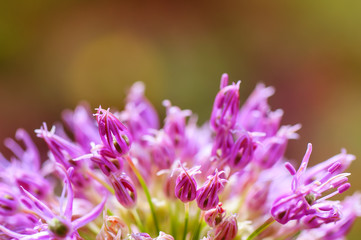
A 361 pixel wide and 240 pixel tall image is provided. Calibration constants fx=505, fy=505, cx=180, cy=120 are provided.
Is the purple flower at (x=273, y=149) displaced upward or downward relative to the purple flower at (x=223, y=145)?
upward

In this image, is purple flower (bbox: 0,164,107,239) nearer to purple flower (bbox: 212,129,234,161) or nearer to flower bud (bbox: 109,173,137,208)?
flower bud (bbox: 109,173,137,208)

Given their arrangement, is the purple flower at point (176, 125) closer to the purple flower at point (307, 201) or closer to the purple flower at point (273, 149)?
the purple flower at point (273, 149)

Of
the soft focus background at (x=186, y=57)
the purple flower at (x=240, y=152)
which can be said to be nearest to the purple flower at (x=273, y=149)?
the purple flower at (x=240, y=152)

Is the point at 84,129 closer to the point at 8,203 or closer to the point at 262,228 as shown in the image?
the point at 8,203

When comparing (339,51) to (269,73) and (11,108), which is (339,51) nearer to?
(269,73)

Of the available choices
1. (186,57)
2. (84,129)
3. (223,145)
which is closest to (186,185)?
(223,145)

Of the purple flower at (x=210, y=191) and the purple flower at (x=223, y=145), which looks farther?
the purple flower at (x=223, y=145)

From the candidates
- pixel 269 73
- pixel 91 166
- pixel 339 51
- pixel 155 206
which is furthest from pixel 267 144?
pixel 339 51
